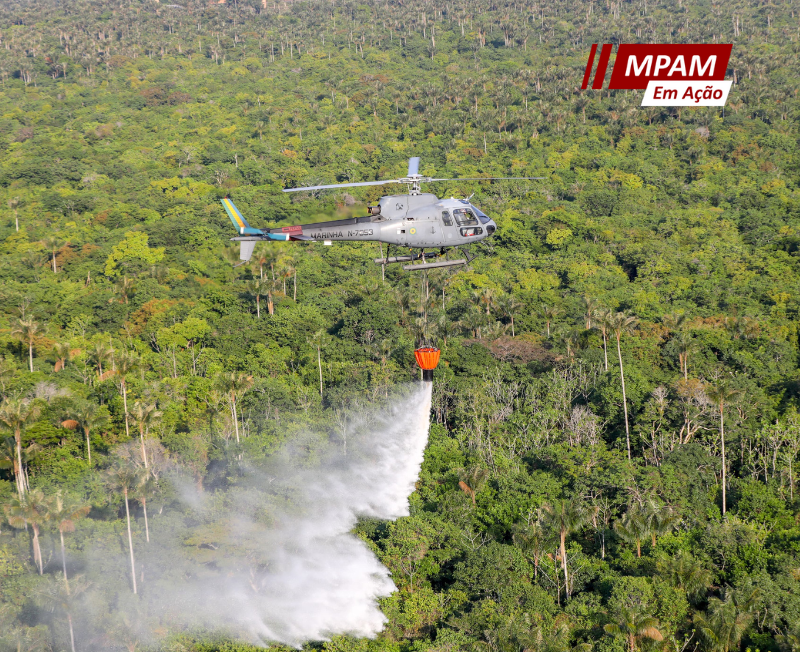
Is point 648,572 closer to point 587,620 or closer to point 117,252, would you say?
point 587,620

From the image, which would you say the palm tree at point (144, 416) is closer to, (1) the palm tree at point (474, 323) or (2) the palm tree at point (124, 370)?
(2) the palm tree at point (124, 370)

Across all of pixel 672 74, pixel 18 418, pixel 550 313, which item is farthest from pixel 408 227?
pixel 672 74

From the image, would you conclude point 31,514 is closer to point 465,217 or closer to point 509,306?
point 465,217

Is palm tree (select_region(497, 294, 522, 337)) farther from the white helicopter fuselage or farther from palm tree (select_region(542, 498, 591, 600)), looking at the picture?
the white helicopter fuselage

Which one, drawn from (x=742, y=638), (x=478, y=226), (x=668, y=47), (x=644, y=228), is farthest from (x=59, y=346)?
(x=668, y=47)

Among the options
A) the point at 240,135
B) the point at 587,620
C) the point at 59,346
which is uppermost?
the point at 240,135

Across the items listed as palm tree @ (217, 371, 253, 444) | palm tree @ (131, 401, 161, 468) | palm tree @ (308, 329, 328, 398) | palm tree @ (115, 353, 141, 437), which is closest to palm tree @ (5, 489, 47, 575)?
palm tree @ (131, 401, 161, 468)
